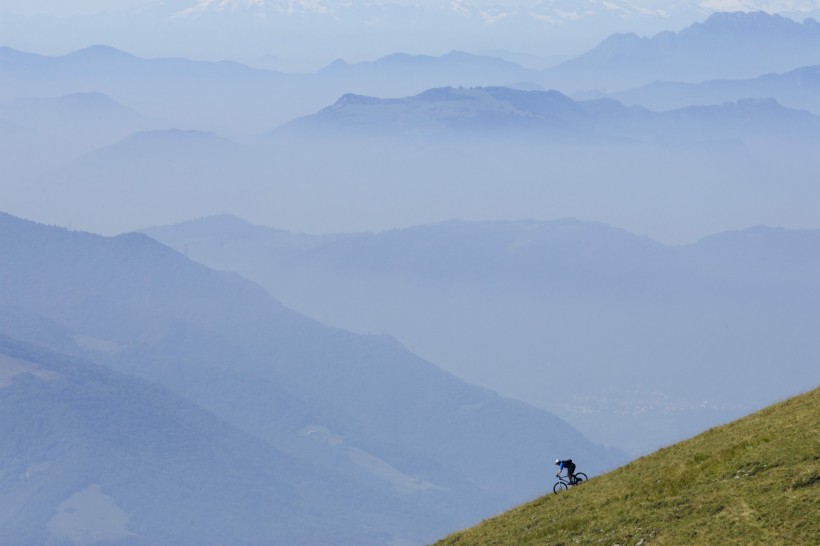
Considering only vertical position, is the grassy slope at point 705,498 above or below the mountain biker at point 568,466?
below

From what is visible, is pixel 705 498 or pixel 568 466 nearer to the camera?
pixel 705 498

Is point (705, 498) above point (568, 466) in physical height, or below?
below

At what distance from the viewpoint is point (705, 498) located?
3131cm

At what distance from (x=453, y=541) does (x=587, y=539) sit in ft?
→ 27.7

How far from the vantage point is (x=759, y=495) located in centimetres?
2959

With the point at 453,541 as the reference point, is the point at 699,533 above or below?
below

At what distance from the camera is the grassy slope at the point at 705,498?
28250mm

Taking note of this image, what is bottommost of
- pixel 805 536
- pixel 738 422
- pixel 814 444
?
pixel 805 536

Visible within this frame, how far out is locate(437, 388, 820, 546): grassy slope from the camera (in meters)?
28.2

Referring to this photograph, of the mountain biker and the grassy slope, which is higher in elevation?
the mountain biker

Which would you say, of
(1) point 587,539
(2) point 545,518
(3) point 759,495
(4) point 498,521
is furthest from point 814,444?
(4) point 498,521

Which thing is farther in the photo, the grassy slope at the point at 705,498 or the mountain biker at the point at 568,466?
the mountain biker at the point at 568,466

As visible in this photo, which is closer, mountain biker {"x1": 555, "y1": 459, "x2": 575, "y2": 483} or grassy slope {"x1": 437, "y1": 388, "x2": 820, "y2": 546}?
grassy slope {"x1": 437, "y1": 388, "x2": 820, "y2": 546}

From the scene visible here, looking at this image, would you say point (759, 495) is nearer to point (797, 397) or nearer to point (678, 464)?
point (678, 464)
